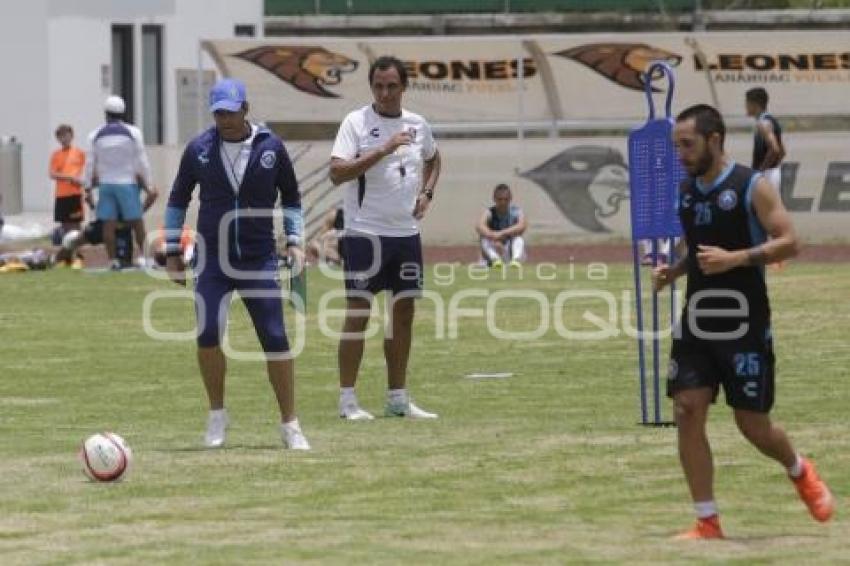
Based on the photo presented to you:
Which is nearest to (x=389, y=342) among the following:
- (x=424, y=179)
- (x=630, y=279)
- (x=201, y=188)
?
(x=424, y=179)

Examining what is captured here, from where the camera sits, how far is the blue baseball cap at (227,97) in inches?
504

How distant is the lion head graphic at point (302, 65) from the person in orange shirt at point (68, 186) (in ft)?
11.8

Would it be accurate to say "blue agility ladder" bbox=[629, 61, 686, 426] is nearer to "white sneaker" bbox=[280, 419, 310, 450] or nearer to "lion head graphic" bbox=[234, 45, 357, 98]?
"white sneaker" bbox=[280, 419, 310, 450]

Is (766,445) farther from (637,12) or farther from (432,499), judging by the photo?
(637,12)

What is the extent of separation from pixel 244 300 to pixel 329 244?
1812 cm

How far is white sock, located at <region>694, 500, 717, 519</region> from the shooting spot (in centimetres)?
989

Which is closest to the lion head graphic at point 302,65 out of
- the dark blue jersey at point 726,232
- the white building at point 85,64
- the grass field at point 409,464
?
the white building at point 85,64

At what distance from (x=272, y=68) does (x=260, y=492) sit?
24.8 meters

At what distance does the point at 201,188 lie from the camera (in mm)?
13156

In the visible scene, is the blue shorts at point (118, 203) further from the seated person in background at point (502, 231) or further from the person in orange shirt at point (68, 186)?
the seated person in background at point (502, 231)

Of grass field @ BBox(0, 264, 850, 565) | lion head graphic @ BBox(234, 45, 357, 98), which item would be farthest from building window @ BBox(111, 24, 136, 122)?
grass field @ BBox(0, 264, 850, 565)

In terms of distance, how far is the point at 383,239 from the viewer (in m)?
15.0

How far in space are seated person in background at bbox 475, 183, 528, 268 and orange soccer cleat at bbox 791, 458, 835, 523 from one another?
67.2 ft

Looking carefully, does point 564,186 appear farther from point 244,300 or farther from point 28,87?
point 244,300
